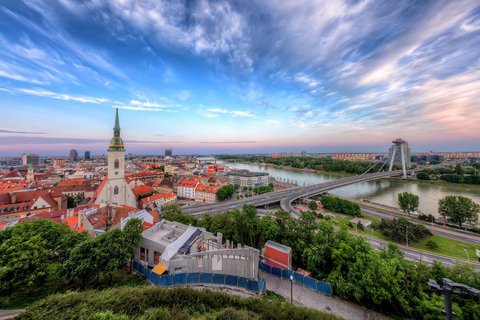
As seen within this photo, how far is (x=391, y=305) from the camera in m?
6.83

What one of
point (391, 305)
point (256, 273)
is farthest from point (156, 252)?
point (391, 305)

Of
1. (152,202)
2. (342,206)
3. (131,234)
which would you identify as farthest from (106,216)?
(342,206)

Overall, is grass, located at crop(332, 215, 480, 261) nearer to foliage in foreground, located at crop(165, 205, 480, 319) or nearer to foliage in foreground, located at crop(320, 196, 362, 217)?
foliage in foreground, located at crop(165, 205, 480, 319)

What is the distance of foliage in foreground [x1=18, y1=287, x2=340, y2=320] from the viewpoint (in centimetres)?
457

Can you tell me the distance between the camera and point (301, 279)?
320 inches

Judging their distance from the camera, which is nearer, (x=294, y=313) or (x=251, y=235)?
(x=294, y=313)

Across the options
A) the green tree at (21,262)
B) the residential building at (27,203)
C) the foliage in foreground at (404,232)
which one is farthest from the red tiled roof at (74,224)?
the foliage in foreground at (404,232)

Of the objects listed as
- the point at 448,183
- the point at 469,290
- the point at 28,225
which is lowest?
the point at 448,183

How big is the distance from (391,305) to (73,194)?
34007 millimetres

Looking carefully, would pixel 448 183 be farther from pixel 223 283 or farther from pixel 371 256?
pixel 223 283

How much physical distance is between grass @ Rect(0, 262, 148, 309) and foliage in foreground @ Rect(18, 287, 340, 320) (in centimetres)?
183

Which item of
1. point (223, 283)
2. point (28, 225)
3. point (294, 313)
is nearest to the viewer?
point (294, 313)

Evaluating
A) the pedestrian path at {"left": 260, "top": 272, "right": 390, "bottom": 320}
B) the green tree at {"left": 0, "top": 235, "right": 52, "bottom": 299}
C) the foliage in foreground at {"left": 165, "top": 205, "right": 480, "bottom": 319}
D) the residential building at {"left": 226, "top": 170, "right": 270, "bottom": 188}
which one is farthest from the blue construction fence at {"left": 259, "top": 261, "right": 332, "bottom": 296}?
the residential building at {"left": 226, "top": 170, "right": 270, "bottom": 188}

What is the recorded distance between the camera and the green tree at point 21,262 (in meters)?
6.51
